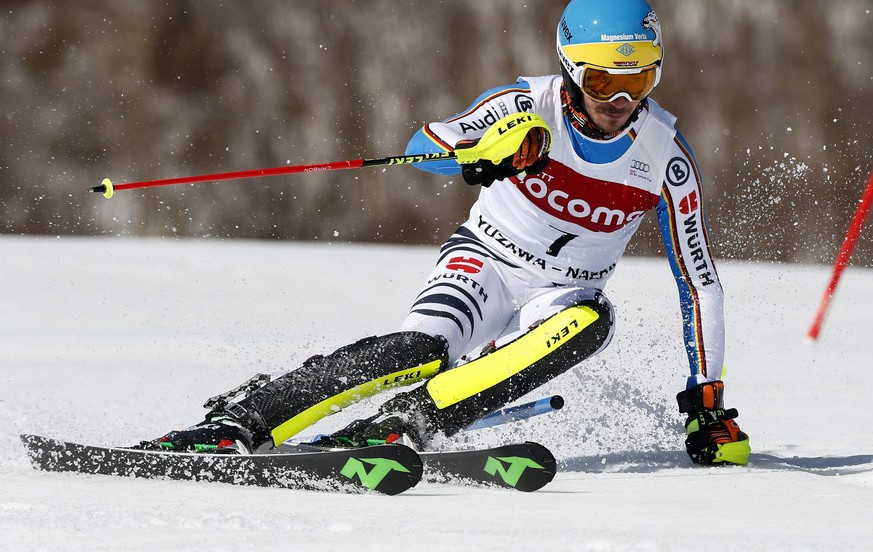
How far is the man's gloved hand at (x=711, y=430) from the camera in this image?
385 centimetres

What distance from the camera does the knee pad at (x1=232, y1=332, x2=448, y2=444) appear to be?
3.40m

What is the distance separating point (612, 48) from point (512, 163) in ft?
1.46

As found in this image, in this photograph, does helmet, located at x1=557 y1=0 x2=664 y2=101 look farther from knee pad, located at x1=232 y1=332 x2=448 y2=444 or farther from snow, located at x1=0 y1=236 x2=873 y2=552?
snow, located at x1=0 y1=236 x2=873 y2=552

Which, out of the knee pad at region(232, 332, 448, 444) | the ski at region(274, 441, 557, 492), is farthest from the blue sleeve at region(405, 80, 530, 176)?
the ski at region(274, 441, 557, 492)

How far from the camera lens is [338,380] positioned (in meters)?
3.48

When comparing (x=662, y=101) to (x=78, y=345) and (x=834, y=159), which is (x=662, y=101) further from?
(x=78, y=345)

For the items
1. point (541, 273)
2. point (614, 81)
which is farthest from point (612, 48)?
point (541, 273)

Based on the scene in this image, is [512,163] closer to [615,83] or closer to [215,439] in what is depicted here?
[615,83]

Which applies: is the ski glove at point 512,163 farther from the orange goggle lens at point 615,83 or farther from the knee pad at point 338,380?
the knee pad at point 338,380

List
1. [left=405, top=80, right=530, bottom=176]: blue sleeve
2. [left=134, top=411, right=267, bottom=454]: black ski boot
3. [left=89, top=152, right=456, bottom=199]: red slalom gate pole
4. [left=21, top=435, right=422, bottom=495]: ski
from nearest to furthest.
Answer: [left=21, top=435, right=422, bottom=495]: ski → [left=134, top=411, right=267, bottom=454]: black ski boot → [left=89, top=152, right=456, bottom=199]: red slalom gate pole → [left=405, top=80, right=530, bottom=176]: blue sleeve

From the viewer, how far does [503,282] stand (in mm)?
4051

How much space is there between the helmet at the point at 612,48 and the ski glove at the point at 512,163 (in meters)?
0.25

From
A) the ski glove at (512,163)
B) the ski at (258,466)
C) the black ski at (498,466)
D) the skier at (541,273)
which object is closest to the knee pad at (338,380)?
the skier at (541,273)

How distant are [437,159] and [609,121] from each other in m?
0.54
